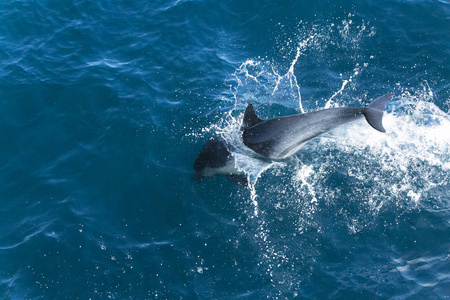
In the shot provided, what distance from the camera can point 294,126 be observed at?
39.3 ft

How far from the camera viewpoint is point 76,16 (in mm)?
17812

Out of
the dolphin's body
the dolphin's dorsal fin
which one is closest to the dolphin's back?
the dolphin's body

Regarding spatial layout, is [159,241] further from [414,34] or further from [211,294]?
[414,34]

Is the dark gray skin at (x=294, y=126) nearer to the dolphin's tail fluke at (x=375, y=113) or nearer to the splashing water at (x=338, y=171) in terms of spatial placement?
the dolphin's tail fluke at (x=375, y=113)

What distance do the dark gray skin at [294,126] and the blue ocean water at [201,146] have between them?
2.04ft

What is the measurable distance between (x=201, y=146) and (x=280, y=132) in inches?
114

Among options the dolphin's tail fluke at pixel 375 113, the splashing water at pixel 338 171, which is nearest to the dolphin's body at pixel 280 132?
the dolphin's tail fluke at pixel 375 113

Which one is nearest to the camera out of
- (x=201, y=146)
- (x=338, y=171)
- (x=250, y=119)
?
(x=338, y=171)

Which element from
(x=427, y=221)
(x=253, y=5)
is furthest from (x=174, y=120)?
(x=427, y=221)

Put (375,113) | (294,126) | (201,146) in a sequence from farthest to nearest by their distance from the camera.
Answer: (201,146) → (294,126) → (375,113)

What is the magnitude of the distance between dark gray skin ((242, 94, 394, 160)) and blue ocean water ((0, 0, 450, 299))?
2.04 ft

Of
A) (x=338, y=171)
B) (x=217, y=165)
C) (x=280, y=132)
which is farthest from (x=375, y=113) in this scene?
(x=217, y=165)

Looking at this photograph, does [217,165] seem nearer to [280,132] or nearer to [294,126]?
[280,132]

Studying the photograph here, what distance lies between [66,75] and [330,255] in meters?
12.2
